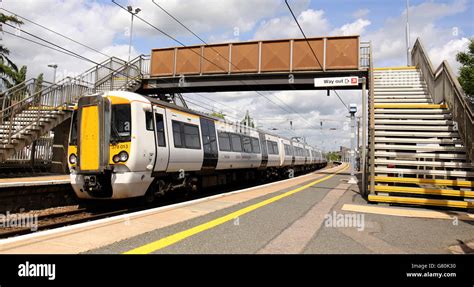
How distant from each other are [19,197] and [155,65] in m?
14.1

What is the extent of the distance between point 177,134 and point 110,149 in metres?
2.31

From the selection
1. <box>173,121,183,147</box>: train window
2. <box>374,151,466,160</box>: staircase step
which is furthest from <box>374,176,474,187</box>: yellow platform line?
<box>173,121,183,147</box>: train window

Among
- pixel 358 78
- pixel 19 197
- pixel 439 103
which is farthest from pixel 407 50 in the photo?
pixel 19 197

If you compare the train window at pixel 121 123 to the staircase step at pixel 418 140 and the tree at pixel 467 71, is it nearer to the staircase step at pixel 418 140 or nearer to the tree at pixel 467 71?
the staircase step at pixel 418 140

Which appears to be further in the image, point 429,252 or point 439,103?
point 439,103

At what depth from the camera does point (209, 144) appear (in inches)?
482

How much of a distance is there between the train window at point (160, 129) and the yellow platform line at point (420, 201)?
6.32 meters

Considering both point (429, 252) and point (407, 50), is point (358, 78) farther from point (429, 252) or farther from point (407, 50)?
point (429, 252)

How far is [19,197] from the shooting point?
28.9 ft

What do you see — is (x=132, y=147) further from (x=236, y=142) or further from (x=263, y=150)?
(x=263, y=150)

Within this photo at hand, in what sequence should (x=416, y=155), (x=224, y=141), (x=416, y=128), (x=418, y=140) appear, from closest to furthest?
1. (x=416, y=155)
2. (x=418, y=140)
3. (x=416, y=128)
4. (x=224, y=141)

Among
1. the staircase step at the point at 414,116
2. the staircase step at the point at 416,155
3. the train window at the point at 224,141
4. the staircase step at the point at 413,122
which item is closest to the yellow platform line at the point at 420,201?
the staircase step at the point at 416,155

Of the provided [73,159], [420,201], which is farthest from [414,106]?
[73,159]
